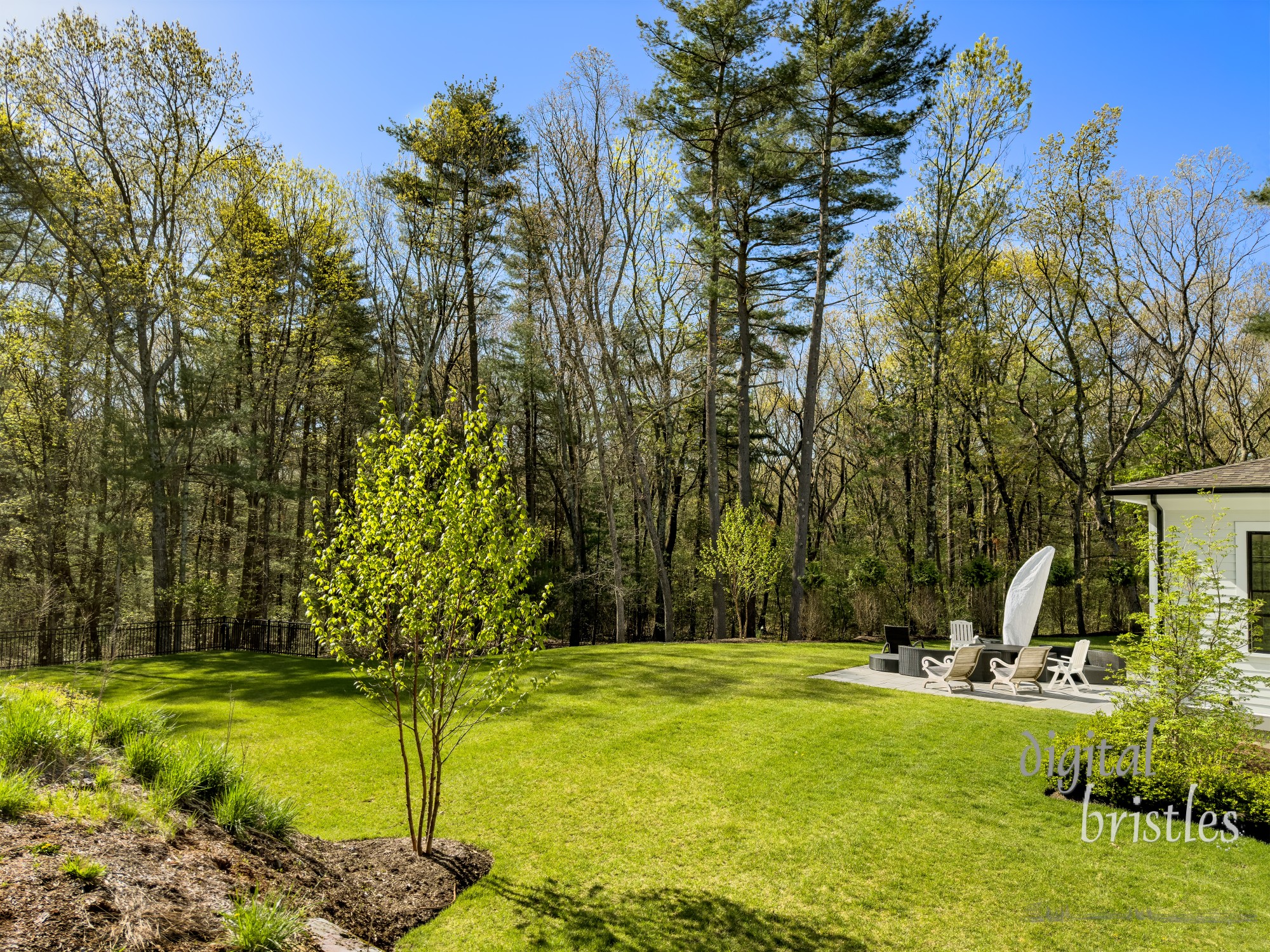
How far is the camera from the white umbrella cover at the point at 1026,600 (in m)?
11.7

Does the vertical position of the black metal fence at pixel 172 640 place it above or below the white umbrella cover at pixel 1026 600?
below

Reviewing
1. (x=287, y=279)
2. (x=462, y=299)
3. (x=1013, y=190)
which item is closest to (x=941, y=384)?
(x=1013, y=190)

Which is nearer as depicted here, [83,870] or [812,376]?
[83,870]

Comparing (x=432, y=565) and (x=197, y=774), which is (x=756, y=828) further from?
(x=197, y=774)

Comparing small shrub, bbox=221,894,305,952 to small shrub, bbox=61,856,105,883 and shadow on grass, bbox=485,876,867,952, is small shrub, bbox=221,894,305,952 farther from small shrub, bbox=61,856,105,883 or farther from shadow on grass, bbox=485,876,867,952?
shadow on grass, bbox=485,876,867,952

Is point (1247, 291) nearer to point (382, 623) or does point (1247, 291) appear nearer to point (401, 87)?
point (401, 87)

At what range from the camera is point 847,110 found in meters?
17.9

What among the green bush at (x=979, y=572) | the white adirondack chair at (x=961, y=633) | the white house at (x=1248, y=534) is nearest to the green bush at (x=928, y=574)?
the green bush at (x=979, y=572)

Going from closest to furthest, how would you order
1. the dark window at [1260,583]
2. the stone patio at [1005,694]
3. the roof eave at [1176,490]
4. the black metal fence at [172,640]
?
the roof eave at [1176,490], the dark window at [1260,583], the stone patio at [1005,694], the black metal fence at [172,640]

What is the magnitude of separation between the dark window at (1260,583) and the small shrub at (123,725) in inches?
477

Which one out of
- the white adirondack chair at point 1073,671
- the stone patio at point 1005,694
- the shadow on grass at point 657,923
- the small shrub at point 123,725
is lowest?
the shadow on grass at point 657,923

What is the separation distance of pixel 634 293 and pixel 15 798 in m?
20.6

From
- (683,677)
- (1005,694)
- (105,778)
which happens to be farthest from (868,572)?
(105,778)

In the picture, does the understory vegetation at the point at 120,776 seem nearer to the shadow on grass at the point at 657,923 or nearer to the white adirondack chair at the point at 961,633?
the shadow on grass at the point at 657,923
